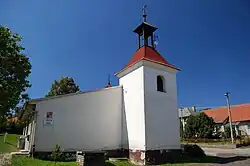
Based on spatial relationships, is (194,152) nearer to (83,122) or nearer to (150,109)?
(150,109)

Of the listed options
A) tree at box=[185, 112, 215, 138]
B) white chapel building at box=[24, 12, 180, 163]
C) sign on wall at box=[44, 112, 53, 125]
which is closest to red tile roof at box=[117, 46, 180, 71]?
white chapel building at box=[24, 12, 180, 163]

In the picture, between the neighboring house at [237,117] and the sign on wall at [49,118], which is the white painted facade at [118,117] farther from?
the neighboring house at [237,117]

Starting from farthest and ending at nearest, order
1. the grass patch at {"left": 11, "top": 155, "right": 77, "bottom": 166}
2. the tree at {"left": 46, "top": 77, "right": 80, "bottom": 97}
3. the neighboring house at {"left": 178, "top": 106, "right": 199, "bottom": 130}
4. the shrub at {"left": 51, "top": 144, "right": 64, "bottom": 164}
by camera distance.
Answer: the neighboring house at {"left": 178, "top": 106, "right": 199, "bottom": 130}, the tree at {"left": 46, "top": 77, "right": 80, "bottom": 97}, the shrub at {"left": 51, "top": 144, "right": 64, "bottom": 164}, the grass patch at {"left": 11, "top": 155, "right": 77, "bottom": 166}

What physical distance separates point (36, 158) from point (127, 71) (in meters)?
8.46

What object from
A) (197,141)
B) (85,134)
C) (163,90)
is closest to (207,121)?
(197,141)

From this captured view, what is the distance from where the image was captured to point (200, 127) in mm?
36969

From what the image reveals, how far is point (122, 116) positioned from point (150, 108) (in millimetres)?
2896

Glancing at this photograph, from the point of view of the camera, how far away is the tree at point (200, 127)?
1429 inches


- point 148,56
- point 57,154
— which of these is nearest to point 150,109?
point 148,56

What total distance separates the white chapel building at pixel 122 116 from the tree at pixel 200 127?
962 inches

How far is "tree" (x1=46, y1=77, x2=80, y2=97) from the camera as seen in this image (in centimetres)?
3469

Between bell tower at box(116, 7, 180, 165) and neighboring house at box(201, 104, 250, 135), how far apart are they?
3399 centimetres

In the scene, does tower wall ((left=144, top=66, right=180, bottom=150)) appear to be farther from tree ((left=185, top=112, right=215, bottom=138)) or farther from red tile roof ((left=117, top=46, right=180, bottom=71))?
tree ((left=185, top=112, right=215, bottom=138))

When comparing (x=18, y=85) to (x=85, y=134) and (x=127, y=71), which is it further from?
(x=127, y=71)
